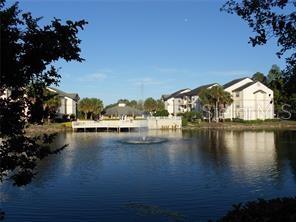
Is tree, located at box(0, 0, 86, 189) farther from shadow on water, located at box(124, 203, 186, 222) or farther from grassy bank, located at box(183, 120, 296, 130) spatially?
grassy bank, located at box(183, 120, 296, 130)

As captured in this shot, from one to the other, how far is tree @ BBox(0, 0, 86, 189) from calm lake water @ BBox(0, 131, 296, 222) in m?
11.8

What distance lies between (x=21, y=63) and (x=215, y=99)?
9519cm

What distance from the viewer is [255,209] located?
10.1 m

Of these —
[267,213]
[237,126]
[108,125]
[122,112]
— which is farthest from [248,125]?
[267,213]

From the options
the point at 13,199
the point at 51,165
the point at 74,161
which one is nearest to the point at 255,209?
the point at 13,199

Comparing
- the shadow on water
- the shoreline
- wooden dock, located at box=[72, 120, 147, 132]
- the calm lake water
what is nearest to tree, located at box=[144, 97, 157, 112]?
the shoreline

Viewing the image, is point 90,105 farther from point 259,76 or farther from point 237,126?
point 259,76

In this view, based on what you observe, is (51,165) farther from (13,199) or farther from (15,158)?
(15,158)

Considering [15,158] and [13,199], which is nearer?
[15,158]

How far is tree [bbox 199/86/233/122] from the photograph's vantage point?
99.2 metres

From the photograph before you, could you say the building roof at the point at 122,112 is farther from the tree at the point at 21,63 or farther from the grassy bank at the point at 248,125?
the tree at the point at 21,63

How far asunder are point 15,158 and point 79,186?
61.8 ft

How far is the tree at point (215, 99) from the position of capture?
99.2 metres

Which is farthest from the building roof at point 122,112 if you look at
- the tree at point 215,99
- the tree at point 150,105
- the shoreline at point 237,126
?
the shoreline at point 237,126
